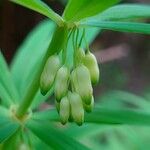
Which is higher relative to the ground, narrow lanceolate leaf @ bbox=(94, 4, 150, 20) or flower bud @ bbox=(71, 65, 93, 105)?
narrow lanceolate leaf @ bbox=(94, 4, 150, 20)

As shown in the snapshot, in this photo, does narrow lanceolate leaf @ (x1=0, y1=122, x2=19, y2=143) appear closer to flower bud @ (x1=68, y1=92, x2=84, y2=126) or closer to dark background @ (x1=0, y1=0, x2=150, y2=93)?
flower bud @ (x1=68, y1=92, x2=84, y2=126)

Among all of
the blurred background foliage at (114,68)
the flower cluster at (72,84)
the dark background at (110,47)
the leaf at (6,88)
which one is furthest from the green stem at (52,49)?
the dark background at (110,47)

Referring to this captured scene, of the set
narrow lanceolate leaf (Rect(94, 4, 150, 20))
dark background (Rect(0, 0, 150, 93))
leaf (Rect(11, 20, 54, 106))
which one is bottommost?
dark background (Rect(0, 0, 150, 93))

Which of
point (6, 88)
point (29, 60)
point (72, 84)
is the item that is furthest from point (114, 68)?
point (72, 84)

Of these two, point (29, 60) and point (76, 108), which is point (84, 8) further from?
point (29, 60)

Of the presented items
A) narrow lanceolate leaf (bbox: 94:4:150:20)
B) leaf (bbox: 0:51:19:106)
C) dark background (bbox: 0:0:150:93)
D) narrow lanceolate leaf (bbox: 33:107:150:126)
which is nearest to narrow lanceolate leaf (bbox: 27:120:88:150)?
narrow lanceolate leaf (bbox: 33:107:150:126)

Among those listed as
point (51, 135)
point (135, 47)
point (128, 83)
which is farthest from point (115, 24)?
point (135, 47)

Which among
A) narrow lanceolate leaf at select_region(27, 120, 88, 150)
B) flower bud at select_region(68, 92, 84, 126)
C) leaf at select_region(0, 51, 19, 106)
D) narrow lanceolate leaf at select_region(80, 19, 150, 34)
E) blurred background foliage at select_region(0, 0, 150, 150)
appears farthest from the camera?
blurred background foliage at select_region(0, 0, 150, 150)
